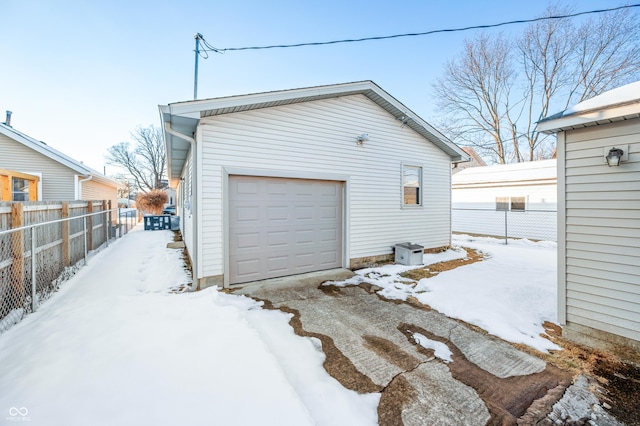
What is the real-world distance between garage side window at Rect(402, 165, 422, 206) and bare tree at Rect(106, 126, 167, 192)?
105ft

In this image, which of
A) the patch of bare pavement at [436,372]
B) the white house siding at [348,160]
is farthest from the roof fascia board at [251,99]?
the patch of bare pavement at [436,372]

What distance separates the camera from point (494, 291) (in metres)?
4.64

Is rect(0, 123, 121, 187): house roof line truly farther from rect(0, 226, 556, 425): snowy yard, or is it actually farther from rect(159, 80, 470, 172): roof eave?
rect(0, 226, 556, 425): snowy yard

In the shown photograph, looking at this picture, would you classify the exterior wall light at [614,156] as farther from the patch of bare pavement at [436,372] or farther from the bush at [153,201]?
the bush at [153,201]

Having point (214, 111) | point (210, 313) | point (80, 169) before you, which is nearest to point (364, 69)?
point (214, 111)

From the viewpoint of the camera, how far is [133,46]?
8219 millimetres

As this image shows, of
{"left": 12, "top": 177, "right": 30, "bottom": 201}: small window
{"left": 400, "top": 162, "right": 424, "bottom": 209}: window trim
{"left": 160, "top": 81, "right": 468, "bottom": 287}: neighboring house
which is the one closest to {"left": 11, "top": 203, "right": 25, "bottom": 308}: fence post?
{"left": 160, "top": 81, "right": 468, "bottom": 287}: neighboring house

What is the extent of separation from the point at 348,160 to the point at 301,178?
4.34 ft

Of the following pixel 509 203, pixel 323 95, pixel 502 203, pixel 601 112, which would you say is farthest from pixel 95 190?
pixel 509 203

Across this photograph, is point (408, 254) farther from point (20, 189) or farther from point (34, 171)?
point (34, 171)

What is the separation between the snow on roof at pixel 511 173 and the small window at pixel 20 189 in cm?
→ 1735

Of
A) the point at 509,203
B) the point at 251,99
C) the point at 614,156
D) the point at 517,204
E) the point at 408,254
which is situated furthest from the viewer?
the point at 509,203

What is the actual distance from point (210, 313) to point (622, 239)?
4974mm

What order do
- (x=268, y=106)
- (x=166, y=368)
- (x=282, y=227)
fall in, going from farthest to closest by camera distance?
(x=282, y=227) → (x=268, y=106) → (x=166, y=368)
